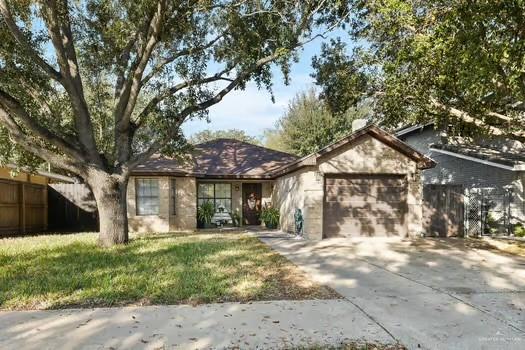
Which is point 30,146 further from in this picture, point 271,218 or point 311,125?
point 311,125

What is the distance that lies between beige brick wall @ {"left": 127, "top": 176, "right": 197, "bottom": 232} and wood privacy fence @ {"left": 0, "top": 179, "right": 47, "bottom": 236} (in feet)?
14.0

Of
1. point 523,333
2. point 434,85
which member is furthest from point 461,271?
point 434,85

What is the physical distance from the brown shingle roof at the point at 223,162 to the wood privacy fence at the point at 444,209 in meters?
6.63

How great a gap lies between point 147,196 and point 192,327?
13138mm

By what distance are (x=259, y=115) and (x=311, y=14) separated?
42.6 meters

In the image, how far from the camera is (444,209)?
623 inches

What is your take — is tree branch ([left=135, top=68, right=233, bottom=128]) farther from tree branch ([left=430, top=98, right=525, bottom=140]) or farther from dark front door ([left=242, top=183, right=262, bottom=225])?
dark front door ([left=242, top=183, right=262, bottom=225])

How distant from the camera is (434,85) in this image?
11.7m

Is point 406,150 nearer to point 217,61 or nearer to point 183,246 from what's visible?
point 217,61

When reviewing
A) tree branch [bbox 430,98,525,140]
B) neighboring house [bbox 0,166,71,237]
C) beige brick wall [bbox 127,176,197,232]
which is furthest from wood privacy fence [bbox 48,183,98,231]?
tree branch [bbox 430,98,525,140]

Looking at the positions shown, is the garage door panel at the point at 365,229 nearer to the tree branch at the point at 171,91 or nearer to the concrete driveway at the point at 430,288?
the concrete driveway at the point at 430,288

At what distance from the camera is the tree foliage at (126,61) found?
10961mm

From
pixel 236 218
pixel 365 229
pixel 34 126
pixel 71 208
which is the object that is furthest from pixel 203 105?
pixel 71 208

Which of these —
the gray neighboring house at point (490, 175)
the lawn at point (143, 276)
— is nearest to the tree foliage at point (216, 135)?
the gray neighboring house at point (490, 175)
